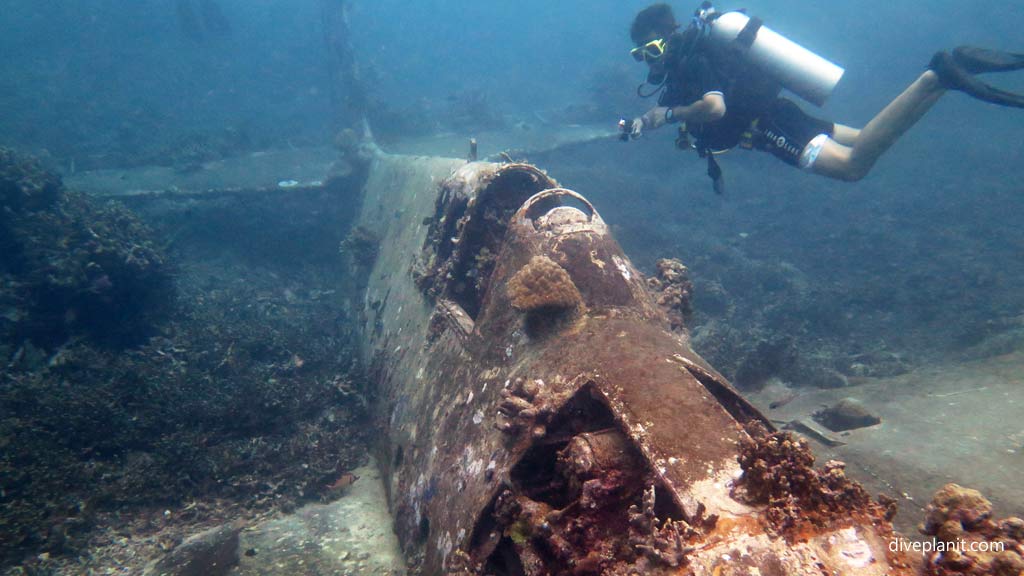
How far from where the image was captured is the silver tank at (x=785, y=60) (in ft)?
23.8

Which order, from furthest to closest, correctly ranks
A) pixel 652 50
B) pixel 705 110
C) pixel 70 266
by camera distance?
pixel 70 266 < pixel 652 50 < pixel 705 110

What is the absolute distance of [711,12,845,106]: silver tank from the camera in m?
7.25

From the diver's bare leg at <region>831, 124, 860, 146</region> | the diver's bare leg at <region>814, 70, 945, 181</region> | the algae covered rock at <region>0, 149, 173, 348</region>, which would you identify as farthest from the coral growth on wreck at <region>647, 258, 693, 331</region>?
the algae covered rock at <region>0, 149, 173, 348</region>

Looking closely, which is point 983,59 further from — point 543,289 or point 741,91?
point 543,289

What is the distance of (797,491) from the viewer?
6.68 ft

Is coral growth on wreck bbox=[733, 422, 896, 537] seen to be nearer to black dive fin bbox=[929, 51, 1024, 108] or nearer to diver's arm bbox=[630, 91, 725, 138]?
diver's arm bbox=[630, 91, 725, 138]

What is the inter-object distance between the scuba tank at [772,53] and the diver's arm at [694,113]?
107 centimetres

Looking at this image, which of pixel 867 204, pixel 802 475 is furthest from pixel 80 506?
pixel 867 204

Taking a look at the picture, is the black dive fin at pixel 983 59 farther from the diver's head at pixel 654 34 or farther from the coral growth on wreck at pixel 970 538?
the coral growth on wreck at pixel 970 538

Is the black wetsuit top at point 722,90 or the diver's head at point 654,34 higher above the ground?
the diver's head at point 654,34

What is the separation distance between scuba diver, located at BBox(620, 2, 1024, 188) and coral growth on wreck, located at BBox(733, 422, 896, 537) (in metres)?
5.48

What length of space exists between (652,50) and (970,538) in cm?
715

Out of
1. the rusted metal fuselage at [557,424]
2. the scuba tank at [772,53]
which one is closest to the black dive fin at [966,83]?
the scuba tank at [772,53]

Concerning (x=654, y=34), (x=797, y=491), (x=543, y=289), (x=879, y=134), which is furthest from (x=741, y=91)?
(x=797, y=491)
